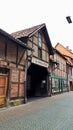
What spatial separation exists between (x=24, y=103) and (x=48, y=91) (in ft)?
23.6

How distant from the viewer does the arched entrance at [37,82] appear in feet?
67.3

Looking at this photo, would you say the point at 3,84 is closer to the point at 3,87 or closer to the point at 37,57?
the point at 3,87

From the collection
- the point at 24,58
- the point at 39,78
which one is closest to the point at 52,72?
the point at 39,78

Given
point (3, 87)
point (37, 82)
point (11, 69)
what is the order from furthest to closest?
point (37, 82) < point (11, 69) < point (3, 87)

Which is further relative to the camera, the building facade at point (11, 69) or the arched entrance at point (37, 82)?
the arched entrance at point (37, 82)

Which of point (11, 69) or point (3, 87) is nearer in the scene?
point (3, 87)

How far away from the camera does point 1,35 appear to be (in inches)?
434

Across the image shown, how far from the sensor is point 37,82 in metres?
21.4

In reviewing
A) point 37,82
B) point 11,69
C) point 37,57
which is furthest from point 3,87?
point 37,82

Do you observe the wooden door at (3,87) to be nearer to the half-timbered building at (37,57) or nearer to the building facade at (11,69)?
the building facade at (11,69)

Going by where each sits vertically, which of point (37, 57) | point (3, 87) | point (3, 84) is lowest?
point (3, 87)

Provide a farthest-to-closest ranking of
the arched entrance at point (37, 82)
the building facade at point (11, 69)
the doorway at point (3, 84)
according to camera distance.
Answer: the arched entrance at point (37, 82) < the doorway at point (3, 84) < the building facade at point (11, 69)

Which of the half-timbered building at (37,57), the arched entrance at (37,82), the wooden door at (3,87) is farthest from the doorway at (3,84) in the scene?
the arched entrance at (37,82)

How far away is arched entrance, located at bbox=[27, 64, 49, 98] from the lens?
20516 mm
